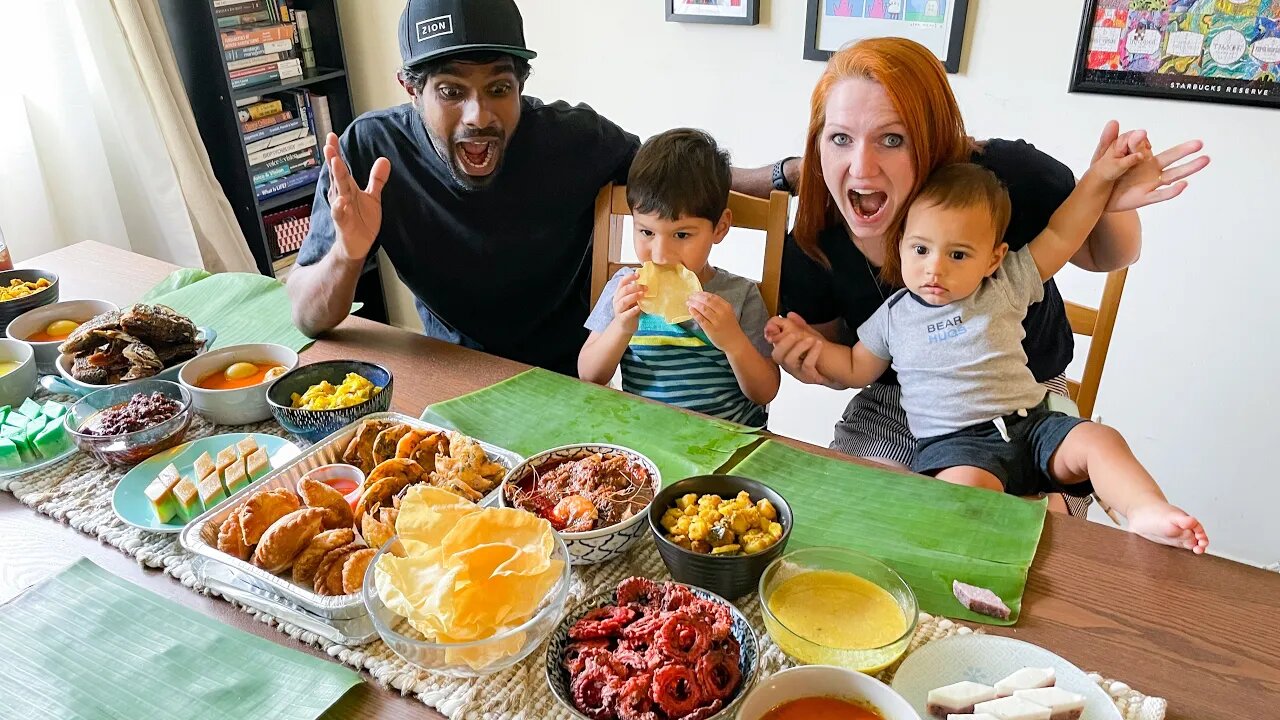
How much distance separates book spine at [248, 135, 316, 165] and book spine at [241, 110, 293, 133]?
0.32 ft

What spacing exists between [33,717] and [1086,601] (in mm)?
1311

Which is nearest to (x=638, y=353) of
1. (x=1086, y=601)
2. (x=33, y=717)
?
(x=1086, y=601)

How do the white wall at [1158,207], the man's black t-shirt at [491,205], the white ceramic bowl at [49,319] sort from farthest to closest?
the white wall at [1158,207] → the man's black t-shirt at [491,205] → the white ceramic bowl at [49,319]

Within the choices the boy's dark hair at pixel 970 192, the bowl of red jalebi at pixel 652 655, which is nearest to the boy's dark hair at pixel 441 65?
the boy's dark hair at pixel 970 192

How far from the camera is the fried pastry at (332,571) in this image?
3.52ft

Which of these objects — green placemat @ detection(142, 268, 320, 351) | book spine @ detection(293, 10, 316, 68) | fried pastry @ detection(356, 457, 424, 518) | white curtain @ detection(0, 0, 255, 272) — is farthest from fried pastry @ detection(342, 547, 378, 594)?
book spine @ detection(293, 10, 316, 68)

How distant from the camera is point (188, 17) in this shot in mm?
3217

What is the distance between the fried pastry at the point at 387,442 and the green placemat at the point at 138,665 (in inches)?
13.7

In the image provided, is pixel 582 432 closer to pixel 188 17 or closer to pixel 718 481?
pixel 718 481

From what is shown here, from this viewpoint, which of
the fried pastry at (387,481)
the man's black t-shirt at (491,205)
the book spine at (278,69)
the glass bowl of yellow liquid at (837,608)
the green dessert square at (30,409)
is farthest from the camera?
the book spine at (278,69)

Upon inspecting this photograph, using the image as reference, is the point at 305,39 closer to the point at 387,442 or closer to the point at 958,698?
the point at 387,442

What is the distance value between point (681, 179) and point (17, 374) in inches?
52.8

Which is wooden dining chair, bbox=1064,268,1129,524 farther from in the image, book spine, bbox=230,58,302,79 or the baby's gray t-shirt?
book spine, bbox=230,58,302,79

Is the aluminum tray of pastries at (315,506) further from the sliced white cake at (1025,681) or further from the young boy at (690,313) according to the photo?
the sliced white cake at (1025,681)
